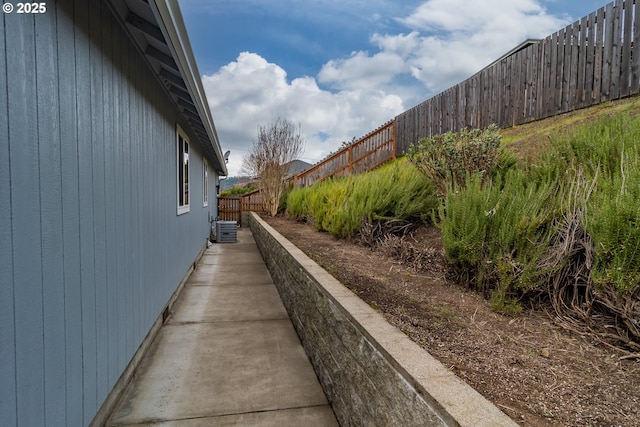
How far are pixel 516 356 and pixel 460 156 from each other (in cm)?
281

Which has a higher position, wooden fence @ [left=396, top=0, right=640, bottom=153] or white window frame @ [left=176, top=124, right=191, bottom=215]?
wooden fence @ [left=396, top=0, right=640, bottom=153]

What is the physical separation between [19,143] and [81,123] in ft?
1.94

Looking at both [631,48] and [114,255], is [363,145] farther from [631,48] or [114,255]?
[114,255]

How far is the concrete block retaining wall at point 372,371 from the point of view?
116 centimetres

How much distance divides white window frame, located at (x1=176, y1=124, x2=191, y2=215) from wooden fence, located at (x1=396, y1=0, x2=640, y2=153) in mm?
6059

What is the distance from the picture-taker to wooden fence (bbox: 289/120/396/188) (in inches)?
401

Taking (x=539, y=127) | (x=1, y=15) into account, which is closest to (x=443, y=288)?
(x=1, y=15)

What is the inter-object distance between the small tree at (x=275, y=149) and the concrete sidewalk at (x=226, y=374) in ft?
27.2

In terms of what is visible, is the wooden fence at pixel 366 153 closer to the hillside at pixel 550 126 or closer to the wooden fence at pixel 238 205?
the hillside at pixel 550 126

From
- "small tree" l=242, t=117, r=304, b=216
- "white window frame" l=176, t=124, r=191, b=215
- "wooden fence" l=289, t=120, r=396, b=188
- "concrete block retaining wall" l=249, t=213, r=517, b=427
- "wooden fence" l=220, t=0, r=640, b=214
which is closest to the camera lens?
"concrete block retaining wall" l=249, t=213, r=517, b=427

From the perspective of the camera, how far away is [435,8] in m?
5.66

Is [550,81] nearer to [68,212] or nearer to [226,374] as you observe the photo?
[226,374]

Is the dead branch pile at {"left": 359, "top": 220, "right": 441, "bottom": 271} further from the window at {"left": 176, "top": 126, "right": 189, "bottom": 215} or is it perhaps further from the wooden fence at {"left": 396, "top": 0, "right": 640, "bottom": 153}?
the wooden fence at {"left": 396, "top": 0, "right": 640, "bottom": 153}

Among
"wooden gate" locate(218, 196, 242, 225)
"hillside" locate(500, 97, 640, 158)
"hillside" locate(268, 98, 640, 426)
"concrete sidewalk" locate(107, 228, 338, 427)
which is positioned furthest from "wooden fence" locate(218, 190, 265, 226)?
"hillside" locate(268, 98, 640, 426)
